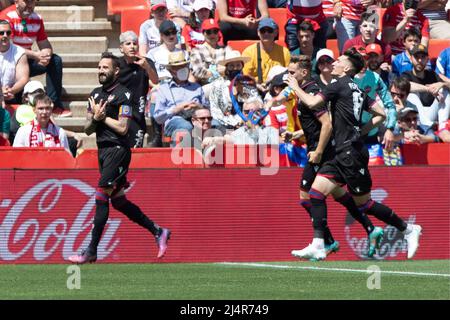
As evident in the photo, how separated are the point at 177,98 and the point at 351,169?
3.38 metres

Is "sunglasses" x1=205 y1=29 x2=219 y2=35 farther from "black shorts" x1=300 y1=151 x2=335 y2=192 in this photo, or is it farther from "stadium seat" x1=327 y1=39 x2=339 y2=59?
"black shorts" x1=300 y1=151 x2=335 y2=192

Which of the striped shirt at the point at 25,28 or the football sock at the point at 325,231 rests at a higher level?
the striped shirt at the point at 25,28

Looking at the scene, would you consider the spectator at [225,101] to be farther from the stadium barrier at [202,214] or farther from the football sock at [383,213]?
the football sock at [383,213]

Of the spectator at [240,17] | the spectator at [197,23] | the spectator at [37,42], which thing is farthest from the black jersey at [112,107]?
the spectator at [240,17]

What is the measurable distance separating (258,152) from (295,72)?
1.28m

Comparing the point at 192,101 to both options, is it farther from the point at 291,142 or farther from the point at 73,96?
the point at 73,96

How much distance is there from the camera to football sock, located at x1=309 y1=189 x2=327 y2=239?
13.2 meters

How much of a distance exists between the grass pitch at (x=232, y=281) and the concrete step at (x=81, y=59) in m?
5.57

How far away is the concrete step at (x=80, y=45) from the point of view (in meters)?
18.8

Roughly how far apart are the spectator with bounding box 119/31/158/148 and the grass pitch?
8.21ft

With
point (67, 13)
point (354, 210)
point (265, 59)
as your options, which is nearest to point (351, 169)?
point (354, 210)

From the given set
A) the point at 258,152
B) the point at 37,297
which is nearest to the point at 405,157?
the point at 258,152

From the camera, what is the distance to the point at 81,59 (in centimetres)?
1845

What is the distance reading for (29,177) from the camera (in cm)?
1458
